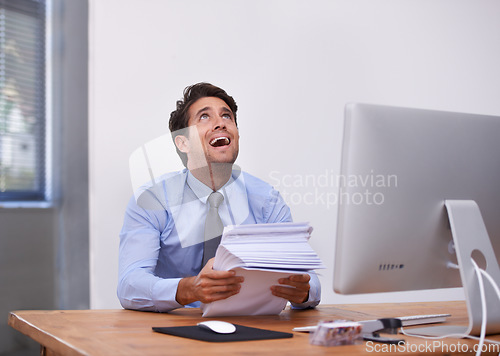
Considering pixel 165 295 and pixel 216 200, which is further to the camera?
pixel 216 200

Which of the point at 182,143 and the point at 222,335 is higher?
the point at 182,143

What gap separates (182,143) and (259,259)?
1.16 m

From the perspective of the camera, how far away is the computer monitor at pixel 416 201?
40.1 inches

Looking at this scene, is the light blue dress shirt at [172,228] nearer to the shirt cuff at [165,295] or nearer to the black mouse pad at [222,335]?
the shirt cuff at [165,295]

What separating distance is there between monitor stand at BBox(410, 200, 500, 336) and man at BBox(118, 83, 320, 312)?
0.41 m

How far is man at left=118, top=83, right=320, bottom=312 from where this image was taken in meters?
1.36

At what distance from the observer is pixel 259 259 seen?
3.80ft

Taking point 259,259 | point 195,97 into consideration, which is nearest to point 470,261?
point 259,259

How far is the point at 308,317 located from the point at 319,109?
5.74ft

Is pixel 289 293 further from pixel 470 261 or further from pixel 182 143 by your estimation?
pixel 182 143

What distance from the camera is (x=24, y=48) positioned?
2.48 metres

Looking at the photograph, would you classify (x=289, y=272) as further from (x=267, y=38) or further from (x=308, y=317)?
(x=267, y=38)

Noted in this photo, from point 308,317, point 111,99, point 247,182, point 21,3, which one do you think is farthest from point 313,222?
point 21,3

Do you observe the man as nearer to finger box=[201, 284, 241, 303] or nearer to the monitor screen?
finger box=[201, 284, 241, 303]
